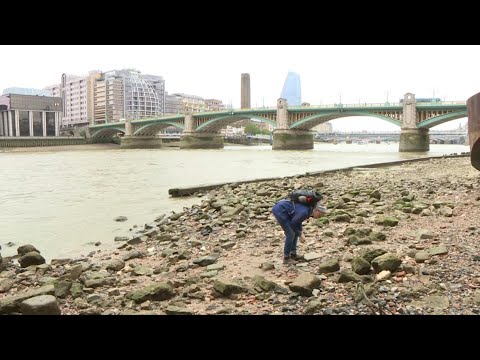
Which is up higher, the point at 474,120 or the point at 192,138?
the point at 192,138

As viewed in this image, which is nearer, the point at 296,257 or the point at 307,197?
the point at 307,197

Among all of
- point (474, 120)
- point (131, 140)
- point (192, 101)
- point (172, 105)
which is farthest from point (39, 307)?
point (192, 101)

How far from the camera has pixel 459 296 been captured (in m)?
3.68

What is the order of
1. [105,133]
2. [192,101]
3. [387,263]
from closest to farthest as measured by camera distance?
[387,263]
[105,133]
[192,101]

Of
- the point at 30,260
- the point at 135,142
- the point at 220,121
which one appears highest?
the point at 220,121

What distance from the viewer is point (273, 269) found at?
5.30 metres

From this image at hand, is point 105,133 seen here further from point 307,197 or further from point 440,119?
point 307,197

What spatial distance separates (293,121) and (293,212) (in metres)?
61.3

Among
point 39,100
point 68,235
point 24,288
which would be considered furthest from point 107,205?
point 39,100

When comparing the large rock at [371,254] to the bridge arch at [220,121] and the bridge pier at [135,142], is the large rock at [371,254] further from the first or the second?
the bridge pier at [135,142]

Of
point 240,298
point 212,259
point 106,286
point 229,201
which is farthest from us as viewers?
point 229,201

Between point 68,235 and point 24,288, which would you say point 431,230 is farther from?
point 68,235

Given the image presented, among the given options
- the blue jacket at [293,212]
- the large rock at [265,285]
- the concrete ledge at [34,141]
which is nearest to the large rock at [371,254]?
the blue jacket at [293,212]
